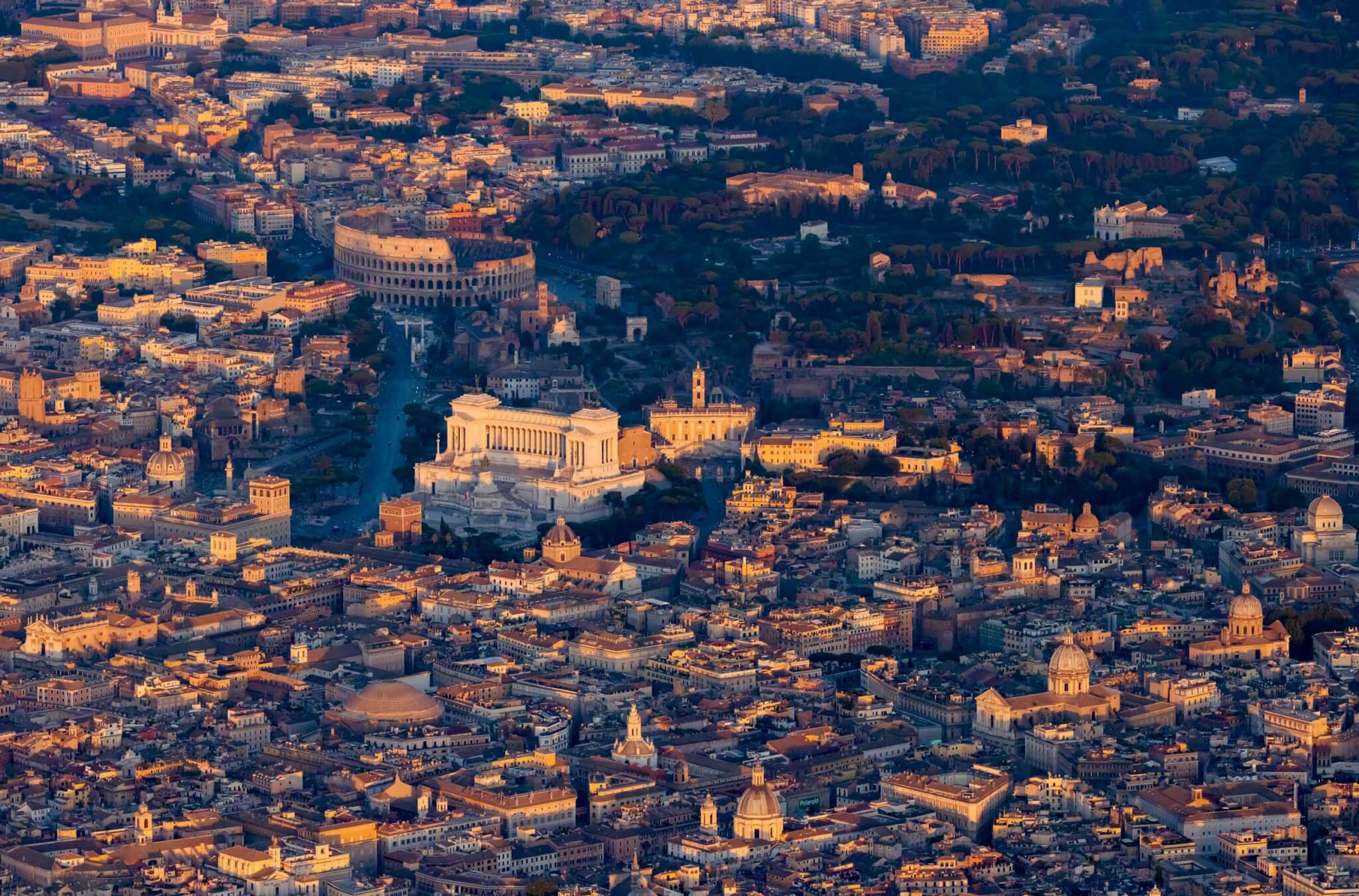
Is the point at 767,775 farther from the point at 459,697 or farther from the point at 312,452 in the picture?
the point at 312,452

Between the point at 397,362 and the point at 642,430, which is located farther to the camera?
the point at 397,362

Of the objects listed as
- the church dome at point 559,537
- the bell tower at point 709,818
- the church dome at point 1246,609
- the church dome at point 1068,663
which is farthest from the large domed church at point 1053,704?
the church dome at point 559,537

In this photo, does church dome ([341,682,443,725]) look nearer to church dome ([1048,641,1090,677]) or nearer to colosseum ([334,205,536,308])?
church dome ([1048,641,1090,677])

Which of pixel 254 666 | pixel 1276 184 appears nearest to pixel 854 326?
pixel 1276 184

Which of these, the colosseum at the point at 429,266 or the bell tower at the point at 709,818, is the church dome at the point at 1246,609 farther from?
the colosseum at the point at 429,266

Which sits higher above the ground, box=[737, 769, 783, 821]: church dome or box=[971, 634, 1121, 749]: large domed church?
box=[737, 769, 783, 821]: church dome

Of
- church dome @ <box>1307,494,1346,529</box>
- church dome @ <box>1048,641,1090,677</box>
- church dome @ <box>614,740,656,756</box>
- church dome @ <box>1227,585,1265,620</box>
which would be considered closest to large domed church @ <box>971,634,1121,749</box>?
church dome @ <box>1048,641,1090,677</box>
